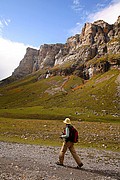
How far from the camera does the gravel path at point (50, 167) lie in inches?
644

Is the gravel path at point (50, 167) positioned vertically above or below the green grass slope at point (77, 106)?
below

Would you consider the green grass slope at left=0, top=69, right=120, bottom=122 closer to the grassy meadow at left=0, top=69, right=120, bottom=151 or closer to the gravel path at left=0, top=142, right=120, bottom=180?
the grassy meadow at left=0, top=69, right=120, bottom=151

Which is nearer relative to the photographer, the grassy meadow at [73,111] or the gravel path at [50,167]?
the gravel path at [50,167]

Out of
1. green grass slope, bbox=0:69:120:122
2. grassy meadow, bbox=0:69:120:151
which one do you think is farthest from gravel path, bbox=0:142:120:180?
green grass slope, bbox=0:69:120:122

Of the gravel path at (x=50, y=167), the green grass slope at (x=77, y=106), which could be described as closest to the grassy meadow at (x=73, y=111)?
the green grass slope at (x=77, y=106)

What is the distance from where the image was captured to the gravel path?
16.4 metres

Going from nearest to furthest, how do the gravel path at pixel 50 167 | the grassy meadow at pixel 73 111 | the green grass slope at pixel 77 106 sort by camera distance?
the gravel path at pixel 50 167, the grassy meadow at pixel 73 111, the green grass slope at pixel 77 106

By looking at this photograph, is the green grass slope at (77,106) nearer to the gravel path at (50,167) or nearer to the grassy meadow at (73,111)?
the grassy meadow at (73,111)

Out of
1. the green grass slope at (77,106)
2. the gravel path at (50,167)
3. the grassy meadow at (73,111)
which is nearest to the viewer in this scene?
the gravel path at (50,167)

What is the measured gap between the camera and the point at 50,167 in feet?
62.6

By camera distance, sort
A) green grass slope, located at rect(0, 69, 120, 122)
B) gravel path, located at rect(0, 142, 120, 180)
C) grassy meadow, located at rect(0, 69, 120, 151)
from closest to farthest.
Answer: gravel path, located at rect(0, 142, 120, 180), grassy meadow, located at rect(0, 69, 120, 151), green grass slope, located at rect(0, 69, 120, 122)

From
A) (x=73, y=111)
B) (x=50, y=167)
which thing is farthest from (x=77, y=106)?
(x=50, y=167)

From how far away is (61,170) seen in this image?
1838 centimetres

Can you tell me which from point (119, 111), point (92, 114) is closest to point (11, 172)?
point (92, 114)
